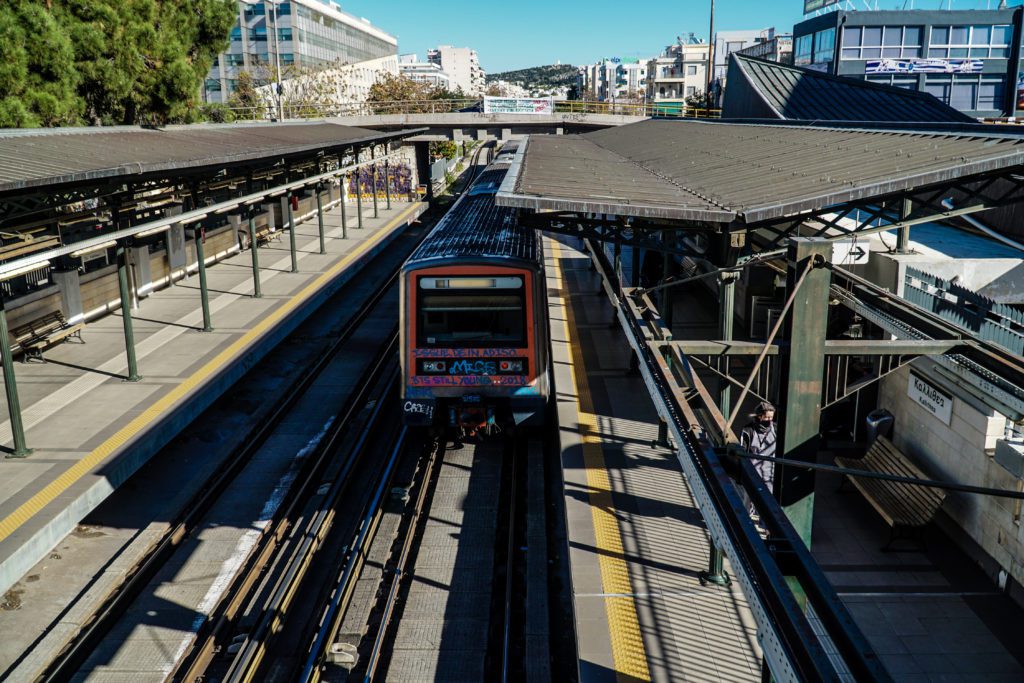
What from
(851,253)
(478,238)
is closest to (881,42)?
(851,253)

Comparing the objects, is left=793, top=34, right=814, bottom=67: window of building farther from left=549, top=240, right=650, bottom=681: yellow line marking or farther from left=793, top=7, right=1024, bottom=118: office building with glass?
left=549, top=240, right=650, bottom=681: yellow line marking

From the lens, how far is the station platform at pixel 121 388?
28.6 feet

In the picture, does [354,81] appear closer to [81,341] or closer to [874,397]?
[81,341]

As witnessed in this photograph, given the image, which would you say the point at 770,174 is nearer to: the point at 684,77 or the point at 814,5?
the point at 814,5

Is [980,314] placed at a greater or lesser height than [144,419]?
greater

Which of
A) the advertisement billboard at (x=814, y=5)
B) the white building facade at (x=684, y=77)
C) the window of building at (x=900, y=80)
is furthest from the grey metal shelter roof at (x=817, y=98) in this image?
the white building facade at (x=684, y=77)

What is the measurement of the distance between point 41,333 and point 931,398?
1288 cm

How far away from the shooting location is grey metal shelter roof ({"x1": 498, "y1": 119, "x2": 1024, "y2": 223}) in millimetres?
6637

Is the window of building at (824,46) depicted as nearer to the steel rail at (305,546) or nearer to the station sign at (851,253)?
the station sign at (851,253)

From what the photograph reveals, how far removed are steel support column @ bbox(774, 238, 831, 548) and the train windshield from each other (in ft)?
18.2

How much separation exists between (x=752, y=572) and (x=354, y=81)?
278 ft

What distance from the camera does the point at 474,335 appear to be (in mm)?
10820

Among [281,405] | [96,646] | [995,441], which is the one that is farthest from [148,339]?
[995,441]

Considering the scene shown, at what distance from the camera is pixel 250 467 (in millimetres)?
11602
